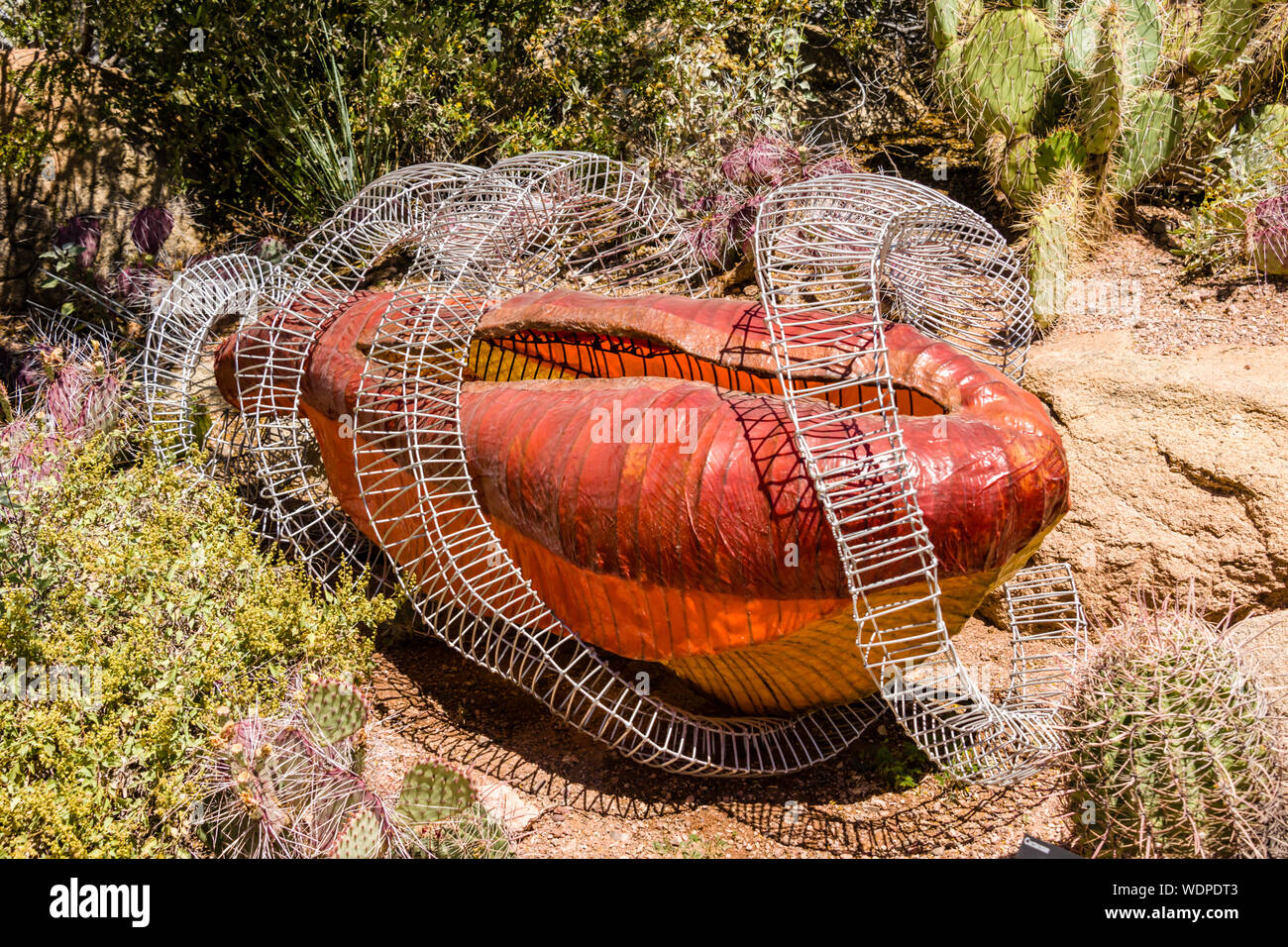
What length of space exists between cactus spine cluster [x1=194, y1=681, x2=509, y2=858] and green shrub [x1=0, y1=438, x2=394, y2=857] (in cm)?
15

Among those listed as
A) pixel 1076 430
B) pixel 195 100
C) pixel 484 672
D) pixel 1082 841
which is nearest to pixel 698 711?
pixel 484 672

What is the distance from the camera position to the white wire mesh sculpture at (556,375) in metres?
3.32

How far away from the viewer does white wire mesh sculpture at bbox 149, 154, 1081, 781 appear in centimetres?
332

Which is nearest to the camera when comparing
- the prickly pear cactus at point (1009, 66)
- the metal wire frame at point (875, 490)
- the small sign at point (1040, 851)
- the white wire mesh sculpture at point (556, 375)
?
the small sign at point (1040, 851)

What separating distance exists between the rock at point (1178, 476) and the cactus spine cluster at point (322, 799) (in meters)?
2.95

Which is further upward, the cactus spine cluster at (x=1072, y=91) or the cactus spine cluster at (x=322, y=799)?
the cactus spine cluster at (x=1072, y=91)

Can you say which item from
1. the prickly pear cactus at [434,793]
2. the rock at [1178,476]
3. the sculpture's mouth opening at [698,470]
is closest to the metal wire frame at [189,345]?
the sculpture's mouth opening at [698,470]

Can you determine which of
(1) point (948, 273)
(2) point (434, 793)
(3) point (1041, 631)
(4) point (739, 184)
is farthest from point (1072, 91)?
(2) point (434, 793)

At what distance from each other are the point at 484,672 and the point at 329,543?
993 mm

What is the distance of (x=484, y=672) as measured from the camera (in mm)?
4914

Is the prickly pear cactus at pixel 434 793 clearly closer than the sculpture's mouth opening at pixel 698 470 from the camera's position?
No

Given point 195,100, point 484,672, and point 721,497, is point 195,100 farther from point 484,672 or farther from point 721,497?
point 721,497

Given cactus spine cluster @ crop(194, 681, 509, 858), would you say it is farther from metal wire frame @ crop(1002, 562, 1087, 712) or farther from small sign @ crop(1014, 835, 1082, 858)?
metal wire frame @ crop(1002, 562, 1087, 712)

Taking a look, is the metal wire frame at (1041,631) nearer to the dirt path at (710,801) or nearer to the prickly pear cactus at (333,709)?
the dirt path at (710,801)
